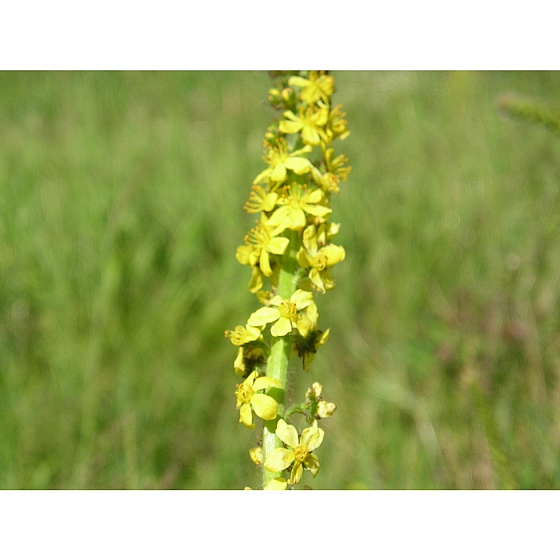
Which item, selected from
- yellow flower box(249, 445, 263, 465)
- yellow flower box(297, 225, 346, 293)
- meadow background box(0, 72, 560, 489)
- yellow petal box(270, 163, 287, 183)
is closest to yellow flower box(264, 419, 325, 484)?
yellow flower box(249, 445, 263, 465)

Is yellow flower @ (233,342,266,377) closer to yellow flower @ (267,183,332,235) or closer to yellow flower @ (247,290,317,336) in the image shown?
yellow flower @ (247,290,317,336)

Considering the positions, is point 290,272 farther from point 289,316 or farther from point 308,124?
point 308,124

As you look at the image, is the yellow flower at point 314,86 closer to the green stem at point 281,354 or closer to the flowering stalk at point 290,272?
the flowering stalk at point 290,272

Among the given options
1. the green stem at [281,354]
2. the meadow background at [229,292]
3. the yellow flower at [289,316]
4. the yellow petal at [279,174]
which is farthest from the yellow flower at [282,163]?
the meadow background at [229,292]

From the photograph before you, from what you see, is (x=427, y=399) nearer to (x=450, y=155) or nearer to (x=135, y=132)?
(x=450, y=155)

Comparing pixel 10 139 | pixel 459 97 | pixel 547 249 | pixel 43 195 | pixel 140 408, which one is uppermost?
pixel 459 97

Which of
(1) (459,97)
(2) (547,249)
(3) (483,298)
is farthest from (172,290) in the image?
(1) (459,97)

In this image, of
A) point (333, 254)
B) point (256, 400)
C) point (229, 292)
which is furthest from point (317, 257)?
point (229, 292)
